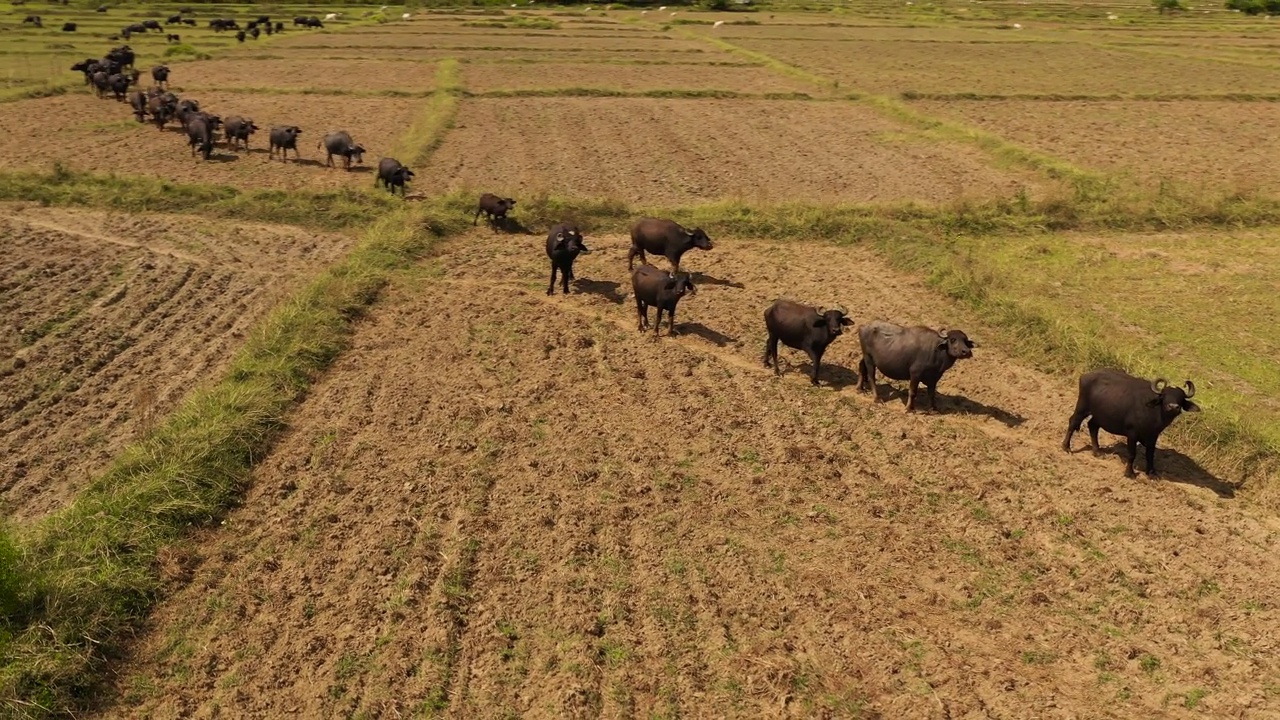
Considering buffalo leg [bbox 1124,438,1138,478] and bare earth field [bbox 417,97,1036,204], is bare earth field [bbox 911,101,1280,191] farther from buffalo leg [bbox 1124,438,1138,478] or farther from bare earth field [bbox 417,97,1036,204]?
buffalo leg [bbox 1124,438,1138,478]

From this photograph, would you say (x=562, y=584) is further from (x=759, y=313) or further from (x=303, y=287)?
(x=303, y=287)

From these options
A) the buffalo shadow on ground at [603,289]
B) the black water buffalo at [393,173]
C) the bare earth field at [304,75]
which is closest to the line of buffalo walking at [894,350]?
the buffalo shadow on ground at [603,289]

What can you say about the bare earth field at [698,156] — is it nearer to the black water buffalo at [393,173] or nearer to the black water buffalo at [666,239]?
the black water buffalo at [393,173]

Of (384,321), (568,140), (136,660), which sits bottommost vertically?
(136,660)

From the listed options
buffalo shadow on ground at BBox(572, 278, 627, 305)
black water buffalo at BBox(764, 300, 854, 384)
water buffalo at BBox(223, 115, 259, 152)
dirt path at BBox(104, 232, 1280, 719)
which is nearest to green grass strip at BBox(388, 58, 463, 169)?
water buffalo at BBox(223, 115, 259, 152)

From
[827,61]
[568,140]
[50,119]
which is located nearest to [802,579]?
[568,140]
